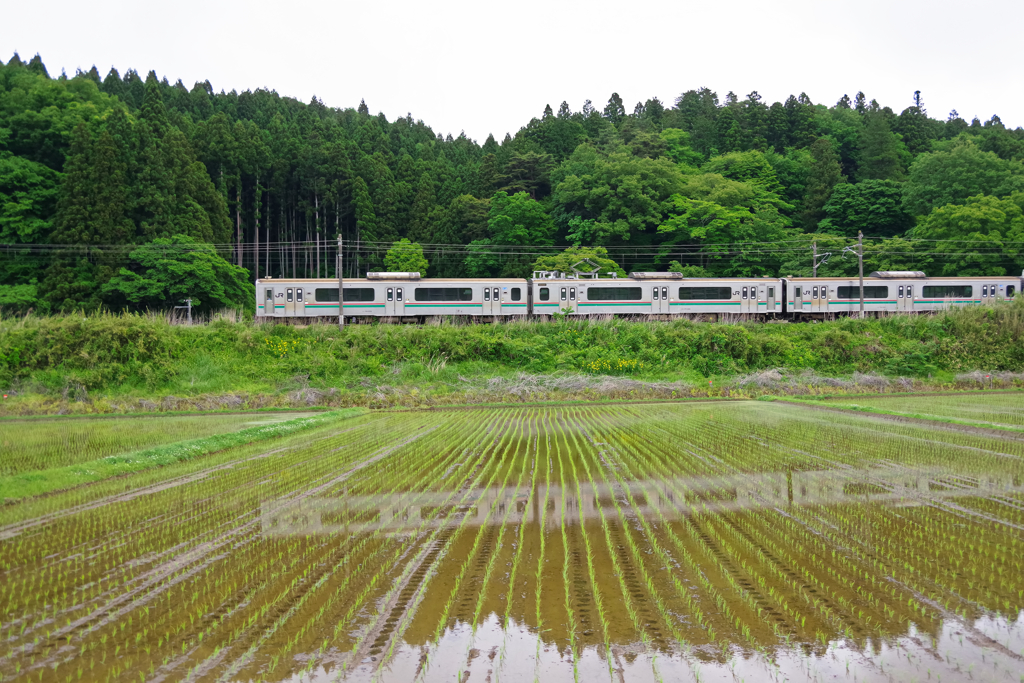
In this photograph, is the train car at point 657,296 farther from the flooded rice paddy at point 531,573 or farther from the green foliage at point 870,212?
the green foliage at point 870,212

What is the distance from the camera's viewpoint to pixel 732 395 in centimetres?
2198

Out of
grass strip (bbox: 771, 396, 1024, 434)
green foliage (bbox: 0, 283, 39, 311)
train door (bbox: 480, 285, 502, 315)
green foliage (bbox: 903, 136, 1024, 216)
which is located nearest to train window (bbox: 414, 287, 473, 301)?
train door (bbox: 480, 285, 502, 315)

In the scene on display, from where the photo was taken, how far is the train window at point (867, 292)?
3291 cm

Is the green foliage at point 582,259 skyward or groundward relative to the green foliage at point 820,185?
groundward

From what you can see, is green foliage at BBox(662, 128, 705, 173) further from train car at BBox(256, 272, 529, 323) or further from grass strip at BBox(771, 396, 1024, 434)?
grass strip at BBox(771, 396, 1024, 434)

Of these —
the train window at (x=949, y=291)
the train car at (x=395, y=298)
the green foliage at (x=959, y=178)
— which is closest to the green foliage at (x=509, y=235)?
the train car at (x=395, y=298)

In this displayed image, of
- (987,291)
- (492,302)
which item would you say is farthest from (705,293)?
(987,291)

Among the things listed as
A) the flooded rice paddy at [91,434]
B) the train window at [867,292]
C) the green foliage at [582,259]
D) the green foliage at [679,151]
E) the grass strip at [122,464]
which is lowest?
the flooded rice paddy at [91,434]

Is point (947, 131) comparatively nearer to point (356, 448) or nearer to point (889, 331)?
point (889, 331)

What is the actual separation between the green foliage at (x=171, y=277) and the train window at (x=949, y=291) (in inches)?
1616

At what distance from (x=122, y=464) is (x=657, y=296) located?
84.2ft

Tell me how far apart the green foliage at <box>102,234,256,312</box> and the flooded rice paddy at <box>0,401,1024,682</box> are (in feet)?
115

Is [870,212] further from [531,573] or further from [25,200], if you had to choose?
[25,200]

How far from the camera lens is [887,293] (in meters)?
33.0
